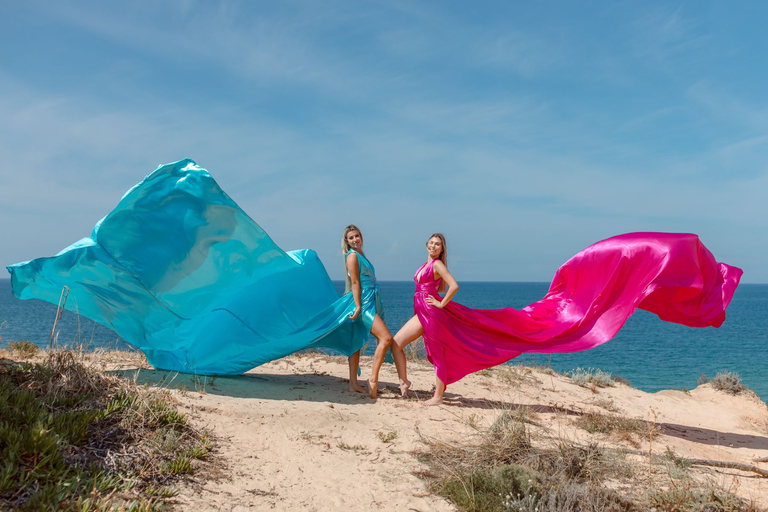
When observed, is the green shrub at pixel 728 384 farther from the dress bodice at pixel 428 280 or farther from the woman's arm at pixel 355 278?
the woman's arm at pixel 355 278

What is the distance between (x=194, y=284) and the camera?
7.74 m

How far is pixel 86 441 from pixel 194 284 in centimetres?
328

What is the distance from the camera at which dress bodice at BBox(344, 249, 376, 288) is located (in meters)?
7.84

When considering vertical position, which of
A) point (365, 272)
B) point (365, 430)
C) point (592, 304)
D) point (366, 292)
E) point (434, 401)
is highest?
point (365, 272)

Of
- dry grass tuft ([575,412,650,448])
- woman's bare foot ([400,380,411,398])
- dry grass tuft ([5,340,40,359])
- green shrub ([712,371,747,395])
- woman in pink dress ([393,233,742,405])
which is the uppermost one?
Answer: woman in pink dress ([393,233,742,405])

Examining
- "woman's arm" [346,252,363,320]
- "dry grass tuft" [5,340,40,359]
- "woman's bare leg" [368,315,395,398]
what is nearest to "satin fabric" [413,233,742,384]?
"woman's bare leg" [368,315,395,398]

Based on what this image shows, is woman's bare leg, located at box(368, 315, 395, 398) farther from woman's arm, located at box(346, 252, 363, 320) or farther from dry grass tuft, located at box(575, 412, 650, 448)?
dry grass tuft, located at box(575, 412, 650, 448)

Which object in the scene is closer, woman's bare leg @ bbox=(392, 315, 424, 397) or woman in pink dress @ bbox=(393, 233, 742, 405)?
woman in pink dress @ bbox=(393, 233, 742, 405)

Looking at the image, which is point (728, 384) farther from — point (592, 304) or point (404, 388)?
point (404, 388)

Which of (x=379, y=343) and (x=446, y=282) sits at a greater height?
(x=446, y=282)

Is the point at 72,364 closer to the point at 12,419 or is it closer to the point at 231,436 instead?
the point at 12,419

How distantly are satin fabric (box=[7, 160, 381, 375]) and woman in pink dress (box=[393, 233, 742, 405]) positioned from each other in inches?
39.9

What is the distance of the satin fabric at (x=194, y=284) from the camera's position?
23.2ft

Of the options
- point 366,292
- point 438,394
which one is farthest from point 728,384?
point 366,292
